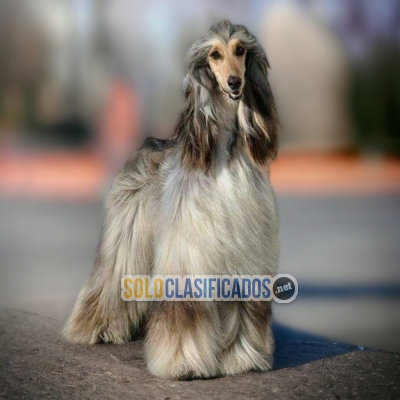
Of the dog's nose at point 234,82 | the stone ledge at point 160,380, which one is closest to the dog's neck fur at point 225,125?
the dog's nose at point 234,82

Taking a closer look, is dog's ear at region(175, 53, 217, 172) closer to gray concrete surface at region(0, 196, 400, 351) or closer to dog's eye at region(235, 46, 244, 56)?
dog's eye at region(235, 46, 244, 56)

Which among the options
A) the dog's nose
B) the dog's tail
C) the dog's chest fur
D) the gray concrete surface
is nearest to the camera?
the dog's nose

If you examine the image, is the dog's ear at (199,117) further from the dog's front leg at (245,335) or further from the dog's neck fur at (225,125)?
the dog's front leg at (245,335)

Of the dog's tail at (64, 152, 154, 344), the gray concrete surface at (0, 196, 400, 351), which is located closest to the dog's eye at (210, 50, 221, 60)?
the dog's tail at (64, 152, 154, 344)

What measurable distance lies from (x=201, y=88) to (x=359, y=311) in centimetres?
257

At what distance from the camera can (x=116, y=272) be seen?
4.36m

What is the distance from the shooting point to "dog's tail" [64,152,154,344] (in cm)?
425

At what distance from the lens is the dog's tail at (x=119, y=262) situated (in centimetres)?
425

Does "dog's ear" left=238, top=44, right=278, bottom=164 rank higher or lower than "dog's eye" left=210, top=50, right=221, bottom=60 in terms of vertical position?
lower

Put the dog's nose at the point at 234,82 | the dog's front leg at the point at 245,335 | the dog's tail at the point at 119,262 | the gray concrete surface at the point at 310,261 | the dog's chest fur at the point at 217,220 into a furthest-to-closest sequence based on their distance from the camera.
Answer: the gray concrete surface at the point at 310,261, the dog's tail at the point at 119,262, the dog's front leg at the point at 245,335, the dog's chest fur at the point at 217,220, the dog's nose at the point at 234,82

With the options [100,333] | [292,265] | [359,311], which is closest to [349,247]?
[292,265]

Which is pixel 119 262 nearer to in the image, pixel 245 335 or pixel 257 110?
pixel 245 335

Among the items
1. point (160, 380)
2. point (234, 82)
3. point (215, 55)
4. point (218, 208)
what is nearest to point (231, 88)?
point (234, 82)

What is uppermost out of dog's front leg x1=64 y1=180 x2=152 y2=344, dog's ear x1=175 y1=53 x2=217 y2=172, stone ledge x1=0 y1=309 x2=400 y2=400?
dog's ear x1=175 y1=53 x2=217 y2=172
